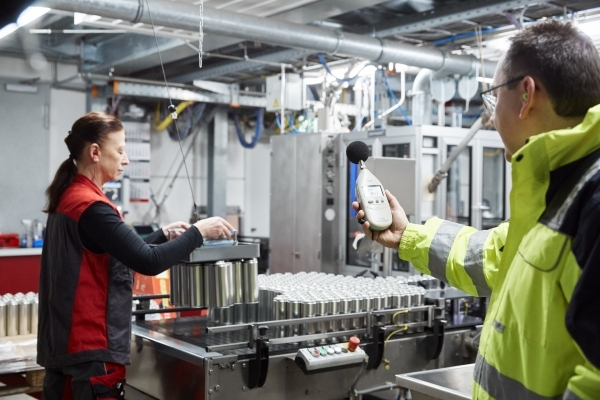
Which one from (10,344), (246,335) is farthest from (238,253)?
(10,344)

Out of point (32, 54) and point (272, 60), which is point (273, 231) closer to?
point (272, 60)

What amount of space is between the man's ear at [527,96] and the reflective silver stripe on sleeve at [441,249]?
0.51 m

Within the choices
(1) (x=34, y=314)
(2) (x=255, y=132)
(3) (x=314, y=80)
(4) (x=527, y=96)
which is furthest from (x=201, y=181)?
(4) (x=527, y=96)

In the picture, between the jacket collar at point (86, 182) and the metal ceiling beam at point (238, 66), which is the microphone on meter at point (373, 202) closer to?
the jacket collar at point (86, 182)

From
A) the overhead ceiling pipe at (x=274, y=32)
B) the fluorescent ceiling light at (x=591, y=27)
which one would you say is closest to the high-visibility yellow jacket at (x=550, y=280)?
the overhead ceiling pipe at (x=274, y=32)

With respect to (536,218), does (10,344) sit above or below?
below

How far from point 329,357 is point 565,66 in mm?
1536

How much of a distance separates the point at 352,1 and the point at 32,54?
351 cm

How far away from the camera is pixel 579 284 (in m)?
0.98

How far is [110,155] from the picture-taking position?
2.24 metres

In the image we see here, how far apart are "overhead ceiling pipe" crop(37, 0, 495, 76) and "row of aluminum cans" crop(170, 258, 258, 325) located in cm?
161

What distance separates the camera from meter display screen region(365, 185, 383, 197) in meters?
1.73

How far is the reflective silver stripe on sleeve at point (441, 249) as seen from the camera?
5.44 feet

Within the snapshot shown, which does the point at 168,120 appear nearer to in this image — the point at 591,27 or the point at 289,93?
the point at 289,93
